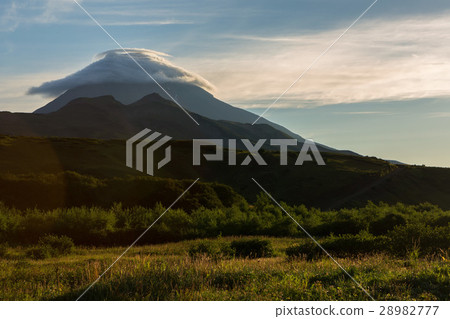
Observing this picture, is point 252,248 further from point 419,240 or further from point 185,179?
point 185,179

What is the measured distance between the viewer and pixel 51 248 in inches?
838

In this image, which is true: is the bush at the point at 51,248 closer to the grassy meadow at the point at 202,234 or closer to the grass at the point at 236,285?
the grassy meadow at the point at 202,234

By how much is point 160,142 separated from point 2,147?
4651 centimetres

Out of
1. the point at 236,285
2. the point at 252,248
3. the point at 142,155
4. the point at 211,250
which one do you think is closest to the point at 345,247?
the point at 252,248

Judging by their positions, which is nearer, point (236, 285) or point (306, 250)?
point (236, 285)

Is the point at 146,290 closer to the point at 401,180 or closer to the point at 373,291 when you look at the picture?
the point at 373,291

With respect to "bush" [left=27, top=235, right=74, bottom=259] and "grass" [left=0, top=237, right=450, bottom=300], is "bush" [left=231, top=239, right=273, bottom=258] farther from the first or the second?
"grass" [left=0, top=237, right=450, bottom=300]

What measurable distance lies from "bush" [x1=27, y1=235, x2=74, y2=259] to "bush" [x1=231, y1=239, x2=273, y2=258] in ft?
28.6

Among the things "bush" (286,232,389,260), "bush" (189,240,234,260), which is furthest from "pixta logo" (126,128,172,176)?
"bush" (286,232,389,260)

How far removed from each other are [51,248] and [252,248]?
1008cm

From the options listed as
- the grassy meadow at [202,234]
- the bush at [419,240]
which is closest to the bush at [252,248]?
the grassy meadow at [202,234]

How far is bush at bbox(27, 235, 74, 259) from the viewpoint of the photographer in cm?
2056

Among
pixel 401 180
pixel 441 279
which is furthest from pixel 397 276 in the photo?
pixel 401 180

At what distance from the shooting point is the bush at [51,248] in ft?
67.5
